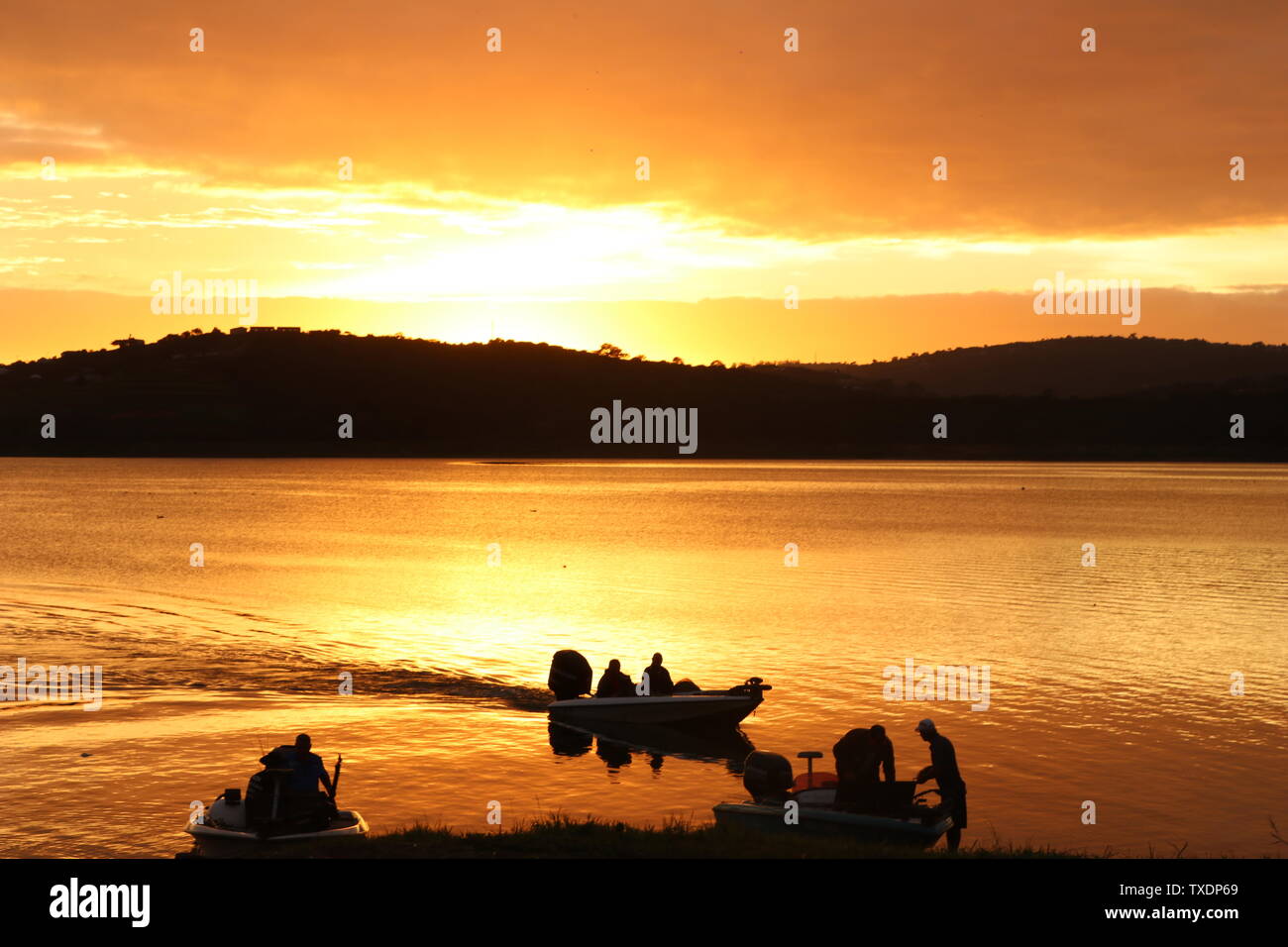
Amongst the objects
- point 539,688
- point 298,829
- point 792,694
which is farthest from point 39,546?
point 298,829

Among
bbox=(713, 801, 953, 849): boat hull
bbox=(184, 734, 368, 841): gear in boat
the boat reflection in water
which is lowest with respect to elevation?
the boat reflection in water

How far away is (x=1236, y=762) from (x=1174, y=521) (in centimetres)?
10096

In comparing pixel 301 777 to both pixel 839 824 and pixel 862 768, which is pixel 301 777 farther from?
pixel 862 768

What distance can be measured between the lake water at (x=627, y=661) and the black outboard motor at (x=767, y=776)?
4.71 feet

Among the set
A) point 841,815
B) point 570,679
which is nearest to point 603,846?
point 841,815

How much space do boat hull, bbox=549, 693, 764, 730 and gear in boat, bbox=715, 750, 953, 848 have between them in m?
7.94

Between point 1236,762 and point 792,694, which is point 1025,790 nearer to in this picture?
point 1236,762

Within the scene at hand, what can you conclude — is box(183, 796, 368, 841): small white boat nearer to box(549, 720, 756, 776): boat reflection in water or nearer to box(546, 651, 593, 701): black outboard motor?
box(549, 720, 756, 776): boat reflection in water

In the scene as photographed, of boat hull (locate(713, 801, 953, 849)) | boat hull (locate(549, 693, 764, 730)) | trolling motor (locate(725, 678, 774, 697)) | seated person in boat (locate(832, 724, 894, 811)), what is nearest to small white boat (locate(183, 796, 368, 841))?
boat hull (locate(713, 801, 953, 849))

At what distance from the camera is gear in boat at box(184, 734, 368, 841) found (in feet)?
68.6

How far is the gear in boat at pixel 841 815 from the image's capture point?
2216 centimetres

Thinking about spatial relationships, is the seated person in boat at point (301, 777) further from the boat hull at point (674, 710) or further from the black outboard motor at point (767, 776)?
the boat hull at point (674, 710)
